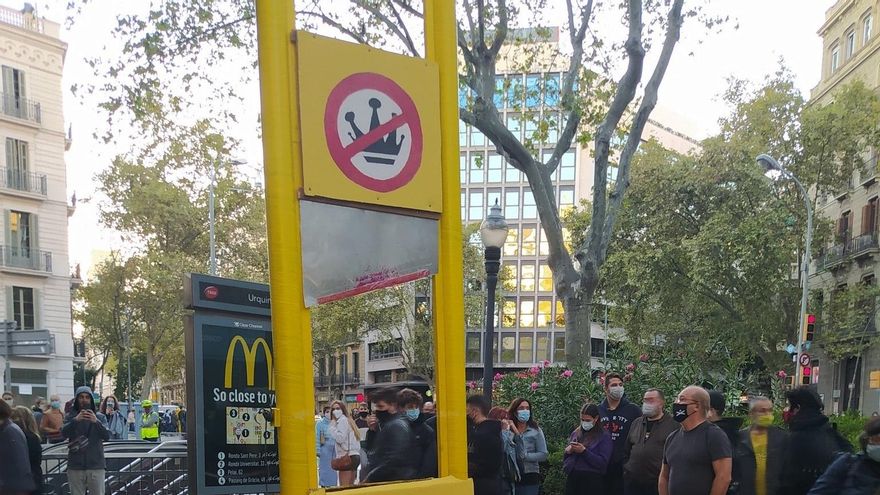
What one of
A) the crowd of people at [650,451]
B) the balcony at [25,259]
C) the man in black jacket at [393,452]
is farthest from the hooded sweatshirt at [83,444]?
the balcony at [25,259]

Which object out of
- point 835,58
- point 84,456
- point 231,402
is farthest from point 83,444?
point 835,58

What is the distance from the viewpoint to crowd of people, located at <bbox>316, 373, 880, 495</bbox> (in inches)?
146

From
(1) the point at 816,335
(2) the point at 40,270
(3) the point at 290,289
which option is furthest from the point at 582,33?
(2) the point at 40,270

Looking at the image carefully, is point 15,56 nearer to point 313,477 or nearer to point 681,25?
point 681,25

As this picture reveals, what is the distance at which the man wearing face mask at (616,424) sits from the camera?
23.0 feet

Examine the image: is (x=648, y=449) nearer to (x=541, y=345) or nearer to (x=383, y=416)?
(x=383, y=416)

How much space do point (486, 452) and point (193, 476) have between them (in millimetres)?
2400

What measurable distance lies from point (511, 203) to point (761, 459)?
49646 mm

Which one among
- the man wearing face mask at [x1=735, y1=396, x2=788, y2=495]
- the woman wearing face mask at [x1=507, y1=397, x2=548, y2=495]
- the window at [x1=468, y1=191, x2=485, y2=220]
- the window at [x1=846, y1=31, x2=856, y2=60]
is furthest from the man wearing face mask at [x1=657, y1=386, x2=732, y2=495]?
the window at [x1=468, y1=191, x2=485, y2=220]

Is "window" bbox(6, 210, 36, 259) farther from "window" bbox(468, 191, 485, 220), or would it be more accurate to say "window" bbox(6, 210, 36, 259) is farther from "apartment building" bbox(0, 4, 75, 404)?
"window" bbox(468, 191, 485, 220)

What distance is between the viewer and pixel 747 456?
5.57 m

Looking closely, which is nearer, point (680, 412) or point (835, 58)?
point (680, 412)

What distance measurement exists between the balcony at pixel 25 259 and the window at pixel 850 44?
37499 millimetres

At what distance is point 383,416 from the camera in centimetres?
494
